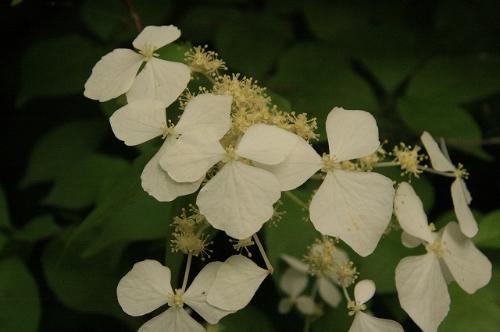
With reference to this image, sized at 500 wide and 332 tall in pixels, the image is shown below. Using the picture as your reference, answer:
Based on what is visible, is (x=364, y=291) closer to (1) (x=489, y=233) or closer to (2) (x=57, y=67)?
(1) (x=489, y=233)

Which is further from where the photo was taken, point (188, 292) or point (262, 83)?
point (262, 83)

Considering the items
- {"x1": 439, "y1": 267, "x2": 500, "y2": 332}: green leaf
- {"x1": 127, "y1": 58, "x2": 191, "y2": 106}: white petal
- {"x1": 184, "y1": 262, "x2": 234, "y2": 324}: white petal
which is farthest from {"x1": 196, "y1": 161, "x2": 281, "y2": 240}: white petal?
{"x1": 439, "y1": 267, "x2": 500, "y2": 332}: green leaf

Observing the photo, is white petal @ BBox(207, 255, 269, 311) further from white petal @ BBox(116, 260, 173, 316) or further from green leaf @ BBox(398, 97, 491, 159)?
green leaf @ BBox(398, 97, 491, 159)

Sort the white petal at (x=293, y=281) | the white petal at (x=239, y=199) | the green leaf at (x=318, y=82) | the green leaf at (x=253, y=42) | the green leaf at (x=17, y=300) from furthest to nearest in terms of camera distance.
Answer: the green leaf at (x=253, y=42) → the green leaf at (x=318, y=82) → the white petal at (x=293, y=281) → the green leaf at (x=17, y=300) → the white petal at (x=239, y=199)

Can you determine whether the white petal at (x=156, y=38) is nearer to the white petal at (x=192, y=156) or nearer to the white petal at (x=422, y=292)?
the white petal at (x=192, y=156)

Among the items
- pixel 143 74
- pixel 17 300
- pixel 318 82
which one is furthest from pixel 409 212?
pixel 17 300

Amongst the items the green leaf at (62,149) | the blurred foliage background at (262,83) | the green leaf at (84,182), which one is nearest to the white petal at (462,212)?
the blurred foliage background at (262,83)

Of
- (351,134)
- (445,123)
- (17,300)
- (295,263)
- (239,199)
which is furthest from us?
(445,123)
